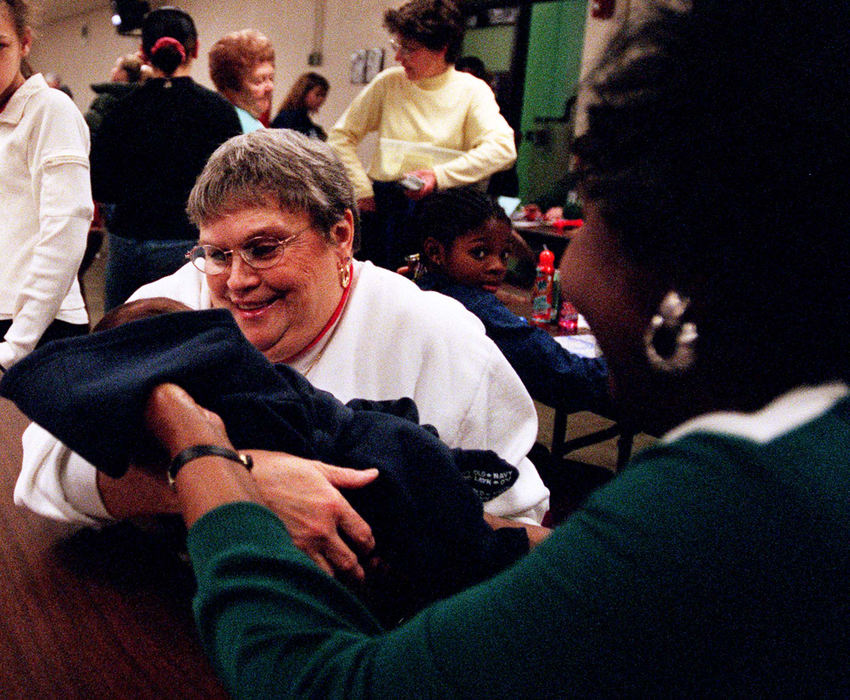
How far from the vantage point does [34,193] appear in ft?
7.09

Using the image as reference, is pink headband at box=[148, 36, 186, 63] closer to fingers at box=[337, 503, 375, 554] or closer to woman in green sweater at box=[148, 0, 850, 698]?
fingers at box=[337, 503, 375, 554]

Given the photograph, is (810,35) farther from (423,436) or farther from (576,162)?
(423,436)

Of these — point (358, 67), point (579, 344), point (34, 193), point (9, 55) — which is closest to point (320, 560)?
point (34, 193)

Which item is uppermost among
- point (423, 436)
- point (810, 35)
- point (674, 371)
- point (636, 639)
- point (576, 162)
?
point (810, 35)

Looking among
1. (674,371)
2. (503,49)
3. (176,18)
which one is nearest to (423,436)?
(674,371)

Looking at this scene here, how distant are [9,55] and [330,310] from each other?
1.29m

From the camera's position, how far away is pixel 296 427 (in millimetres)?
1051

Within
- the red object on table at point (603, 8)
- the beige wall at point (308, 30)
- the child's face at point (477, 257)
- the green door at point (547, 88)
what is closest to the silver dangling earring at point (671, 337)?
Result: the child's face at point (477, 257)

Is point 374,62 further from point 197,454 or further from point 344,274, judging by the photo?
point 197,454

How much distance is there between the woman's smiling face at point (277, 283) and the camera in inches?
58.0

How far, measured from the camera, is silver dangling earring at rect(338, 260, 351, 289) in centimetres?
160

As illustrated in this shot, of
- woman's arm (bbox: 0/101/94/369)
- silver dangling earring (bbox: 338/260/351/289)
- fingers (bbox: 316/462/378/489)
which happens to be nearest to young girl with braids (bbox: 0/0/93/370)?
woman's arm (bbox: 0/101/94/369)

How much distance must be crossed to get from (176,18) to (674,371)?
9.63 ft

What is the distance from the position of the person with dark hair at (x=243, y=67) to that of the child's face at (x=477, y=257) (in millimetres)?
1291
